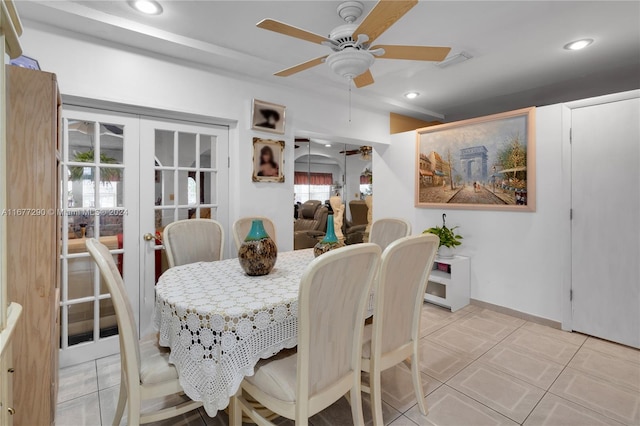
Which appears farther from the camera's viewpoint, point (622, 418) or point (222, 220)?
point (222, 220)

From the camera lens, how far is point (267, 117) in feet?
10.3

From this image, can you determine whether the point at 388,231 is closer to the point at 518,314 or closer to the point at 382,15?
the point at 518,314

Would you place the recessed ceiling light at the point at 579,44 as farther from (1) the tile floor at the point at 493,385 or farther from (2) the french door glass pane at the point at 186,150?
(2) the french door glass pane at the point at 186,150

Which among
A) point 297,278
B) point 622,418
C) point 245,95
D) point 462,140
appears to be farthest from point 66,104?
point 622,418

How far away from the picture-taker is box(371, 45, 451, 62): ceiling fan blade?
1.80m

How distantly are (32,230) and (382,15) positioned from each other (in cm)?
187

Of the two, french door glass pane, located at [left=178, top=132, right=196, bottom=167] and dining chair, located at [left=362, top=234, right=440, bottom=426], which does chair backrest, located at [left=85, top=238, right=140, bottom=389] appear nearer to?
dining chair, located at [left=362, top=234, right=440, bottom=426]

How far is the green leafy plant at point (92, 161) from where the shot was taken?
2.33m

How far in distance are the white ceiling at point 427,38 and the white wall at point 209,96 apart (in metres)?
0.09

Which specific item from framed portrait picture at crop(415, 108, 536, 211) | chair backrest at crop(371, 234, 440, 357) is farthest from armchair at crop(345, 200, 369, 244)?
chair backrest at crop(371, 234, 440, 357)

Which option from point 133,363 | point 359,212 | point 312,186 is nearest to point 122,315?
point 133,363

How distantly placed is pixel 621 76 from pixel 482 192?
1.71 m

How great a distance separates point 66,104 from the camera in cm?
228

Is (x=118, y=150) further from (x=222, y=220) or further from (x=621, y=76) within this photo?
(x=621, y=76)
